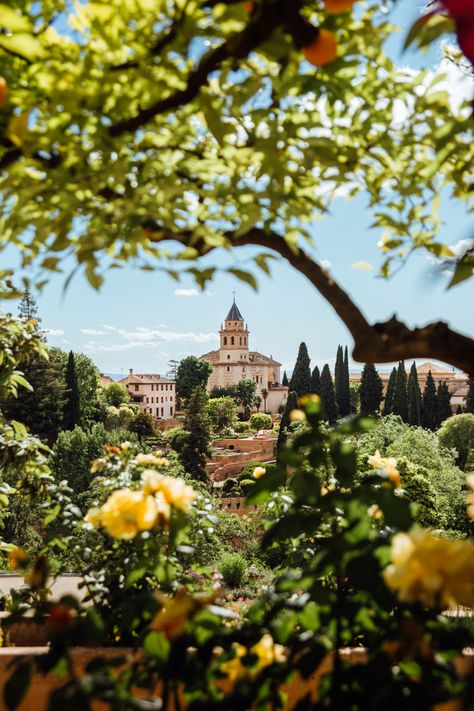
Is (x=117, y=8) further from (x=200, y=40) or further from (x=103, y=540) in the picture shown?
(x=103, y=540)

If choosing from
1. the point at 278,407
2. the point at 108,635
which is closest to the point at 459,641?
the point at 108,635

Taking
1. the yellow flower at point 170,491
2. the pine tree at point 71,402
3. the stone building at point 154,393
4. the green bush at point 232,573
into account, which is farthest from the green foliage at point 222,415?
the yellow flower at point 170,491

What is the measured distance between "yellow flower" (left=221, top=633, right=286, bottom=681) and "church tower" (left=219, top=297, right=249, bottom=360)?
2134 inches

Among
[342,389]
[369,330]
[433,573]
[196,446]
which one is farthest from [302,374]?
[433,573]

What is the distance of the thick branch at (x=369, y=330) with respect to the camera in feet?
3.70

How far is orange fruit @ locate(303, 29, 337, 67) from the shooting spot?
891mm

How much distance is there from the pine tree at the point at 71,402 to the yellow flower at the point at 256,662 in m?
25.2

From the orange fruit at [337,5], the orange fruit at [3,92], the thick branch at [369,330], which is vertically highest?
the orange fruit at [337,5]

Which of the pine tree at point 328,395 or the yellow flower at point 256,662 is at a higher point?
the pine tree at point 328,395

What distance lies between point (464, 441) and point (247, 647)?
21.9 meters

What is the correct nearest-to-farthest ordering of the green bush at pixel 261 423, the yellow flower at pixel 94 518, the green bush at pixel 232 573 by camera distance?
the yellow flower at pixel 94 518
the green bush at pixel 232 573
the green bush at pixel 261 423

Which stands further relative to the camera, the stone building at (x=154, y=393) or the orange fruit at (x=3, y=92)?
the stone building at (x=154, y=393)

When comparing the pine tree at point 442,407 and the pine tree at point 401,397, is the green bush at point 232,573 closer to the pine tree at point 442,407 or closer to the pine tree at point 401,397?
the pine tree at point 401,397

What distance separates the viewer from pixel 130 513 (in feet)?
3.95
